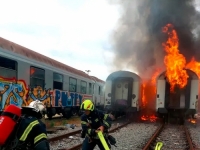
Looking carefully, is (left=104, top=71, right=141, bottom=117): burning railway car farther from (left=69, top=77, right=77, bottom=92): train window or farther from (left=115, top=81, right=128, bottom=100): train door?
(left=69, top=77, right=77, bottom=92): train window

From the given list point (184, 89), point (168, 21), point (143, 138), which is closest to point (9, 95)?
point (143, 138)

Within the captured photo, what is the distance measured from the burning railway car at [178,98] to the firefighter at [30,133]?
14721mm

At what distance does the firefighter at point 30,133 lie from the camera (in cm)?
271

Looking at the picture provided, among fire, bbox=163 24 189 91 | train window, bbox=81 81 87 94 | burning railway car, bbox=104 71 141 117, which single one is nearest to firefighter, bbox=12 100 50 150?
fire, bbox=163 24 189 91

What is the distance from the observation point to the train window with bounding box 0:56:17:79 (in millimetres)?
10641

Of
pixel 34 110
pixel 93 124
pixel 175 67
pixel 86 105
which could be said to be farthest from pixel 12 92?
pixel 175 67

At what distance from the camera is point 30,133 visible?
275cm

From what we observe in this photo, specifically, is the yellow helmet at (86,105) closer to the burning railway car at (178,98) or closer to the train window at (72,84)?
the burning railway car at (178,98)

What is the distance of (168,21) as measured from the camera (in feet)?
85.7

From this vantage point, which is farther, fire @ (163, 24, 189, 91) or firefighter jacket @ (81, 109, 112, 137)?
fire @ (163, 24, 189, 91)

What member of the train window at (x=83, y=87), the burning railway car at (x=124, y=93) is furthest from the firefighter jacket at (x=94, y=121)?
the train window at (x=83, y=87)

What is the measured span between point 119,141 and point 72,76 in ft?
29.2

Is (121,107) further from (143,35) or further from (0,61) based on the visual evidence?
(143,35)

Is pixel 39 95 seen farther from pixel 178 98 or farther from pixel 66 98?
pixel 178 98
